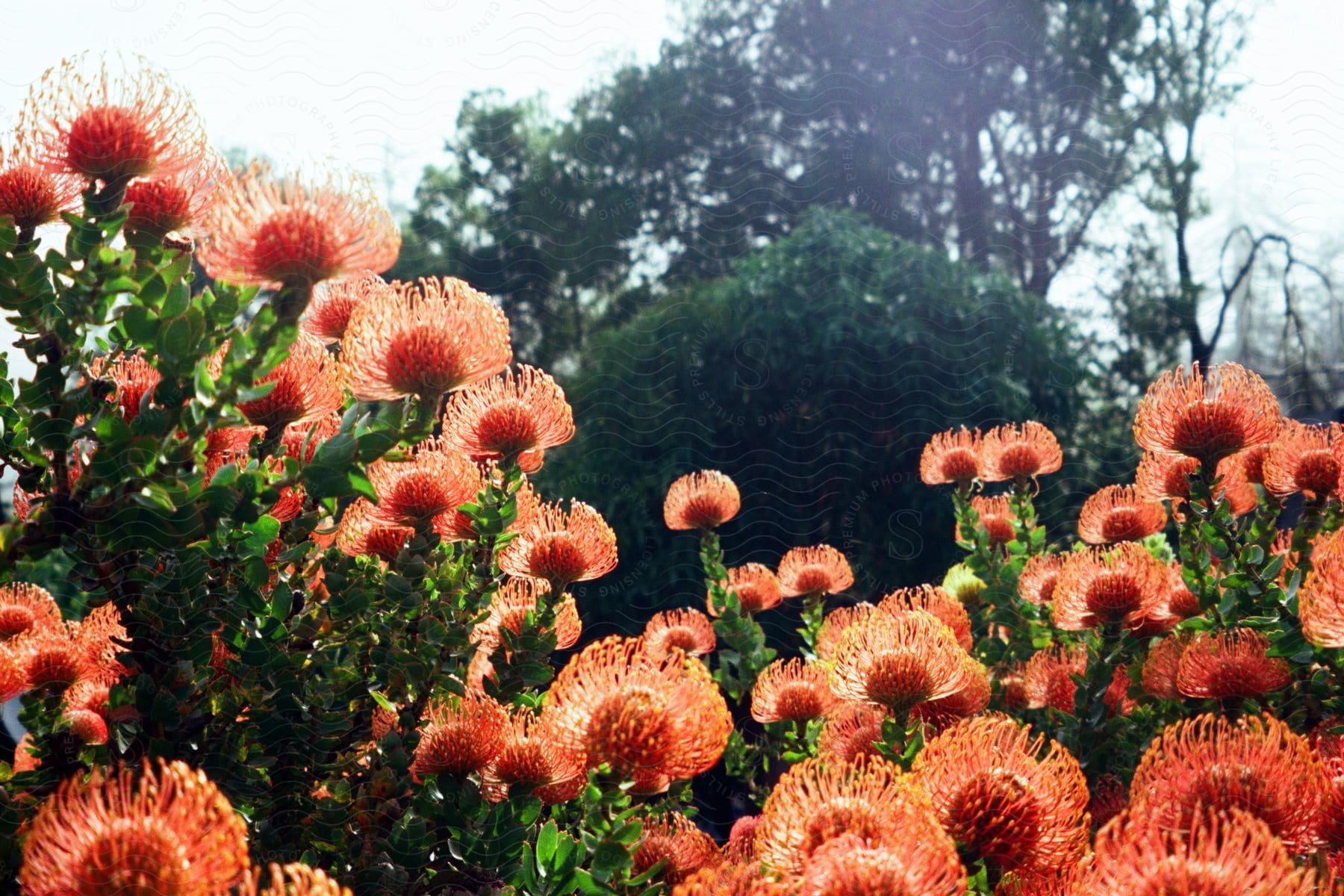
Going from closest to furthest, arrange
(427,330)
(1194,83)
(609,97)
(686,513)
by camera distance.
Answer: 1. (427,330)
2. (686,513)
3. (1194,83)
4. (609,97)

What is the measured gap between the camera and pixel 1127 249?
6.43 meters

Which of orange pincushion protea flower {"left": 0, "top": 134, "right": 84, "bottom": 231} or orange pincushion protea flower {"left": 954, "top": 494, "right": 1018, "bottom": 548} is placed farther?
orange pincushion protea flower {"left": 954, "top": 494, "right": 1018, "bottom": 548}

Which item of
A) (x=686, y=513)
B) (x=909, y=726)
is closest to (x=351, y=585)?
(x=909, y=726)

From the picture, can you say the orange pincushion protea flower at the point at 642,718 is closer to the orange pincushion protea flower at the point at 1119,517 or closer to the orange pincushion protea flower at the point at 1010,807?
the orange pincushion protea flower at the point at 1010,807

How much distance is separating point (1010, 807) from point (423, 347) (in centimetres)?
76

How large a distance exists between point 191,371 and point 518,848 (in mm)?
623

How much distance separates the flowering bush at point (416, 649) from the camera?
2.53ft

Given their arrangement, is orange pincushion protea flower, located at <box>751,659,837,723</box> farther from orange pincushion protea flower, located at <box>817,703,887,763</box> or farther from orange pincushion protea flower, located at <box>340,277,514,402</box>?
orange pincushion protea flower, located at <box>340,277,514,402</box>

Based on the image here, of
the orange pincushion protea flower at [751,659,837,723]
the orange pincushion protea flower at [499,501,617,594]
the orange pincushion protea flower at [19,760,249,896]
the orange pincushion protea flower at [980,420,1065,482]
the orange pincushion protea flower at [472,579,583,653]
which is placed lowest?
the orange pincushion protea flower at [19,760,249,896]

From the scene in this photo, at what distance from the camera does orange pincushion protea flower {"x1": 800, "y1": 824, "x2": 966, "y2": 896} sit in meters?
0.63

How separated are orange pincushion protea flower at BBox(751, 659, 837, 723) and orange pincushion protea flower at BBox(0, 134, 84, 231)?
118cm

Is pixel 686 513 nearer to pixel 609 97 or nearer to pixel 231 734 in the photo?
pixel 231 734

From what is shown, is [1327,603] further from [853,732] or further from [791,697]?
[791,697]

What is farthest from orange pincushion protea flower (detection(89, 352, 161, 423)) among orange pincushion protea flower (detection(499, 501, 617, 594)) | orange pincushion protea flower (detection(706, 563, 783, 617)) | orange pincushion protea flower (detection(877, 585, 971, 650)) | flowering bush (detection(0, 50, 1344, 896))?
orange pincushion protea flower (detection(706, 563, 783, 617))
